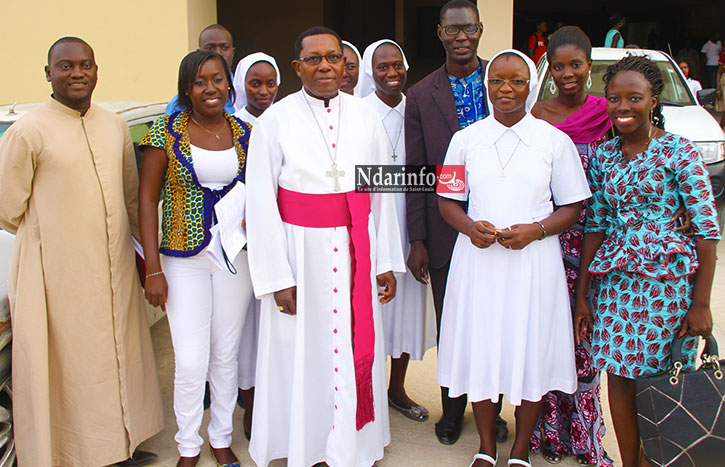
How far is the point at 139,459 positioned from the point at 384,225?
1.88 meters

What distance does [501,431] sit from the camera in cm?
379

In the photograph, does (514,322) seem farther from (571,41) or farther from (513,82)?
(571,41)

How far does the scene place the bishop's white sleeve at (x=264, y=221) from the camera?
3160 millimetres

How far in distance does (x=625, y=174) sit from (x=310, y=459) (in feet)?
6.92

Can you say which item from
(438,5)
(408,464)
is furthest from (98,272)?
(438,5)

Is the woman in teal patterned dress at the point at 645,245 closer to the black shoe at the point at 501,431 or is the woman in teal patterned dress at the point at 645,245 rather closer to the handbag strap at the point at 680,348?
the handbag strap at the point at 680,348

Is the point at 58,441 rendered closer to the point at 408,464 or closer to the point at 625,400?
the point at 408,464

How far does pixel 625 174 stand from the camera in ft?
9.61

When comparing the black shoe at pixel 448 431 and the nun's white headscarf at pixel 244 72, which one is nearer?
the black shoe at pixel 448 431

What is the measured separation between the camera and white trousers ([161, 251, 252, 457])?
3320 millimetres

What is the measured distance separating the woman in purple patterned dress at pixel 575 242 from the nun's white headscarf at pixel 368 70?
999 millimetres

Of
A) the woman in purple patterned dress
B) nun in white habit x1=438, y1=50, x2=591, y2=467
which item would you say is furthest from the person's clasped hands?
the woman in purple patterned dress

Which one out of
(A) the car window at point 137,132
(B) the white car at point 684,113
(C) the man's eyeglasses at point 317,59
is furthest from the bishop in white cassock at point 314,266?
(B) the white car at point 684,113

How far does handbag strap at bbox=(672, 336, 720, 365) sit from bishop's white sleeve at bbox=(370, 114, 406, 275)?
135 cm
